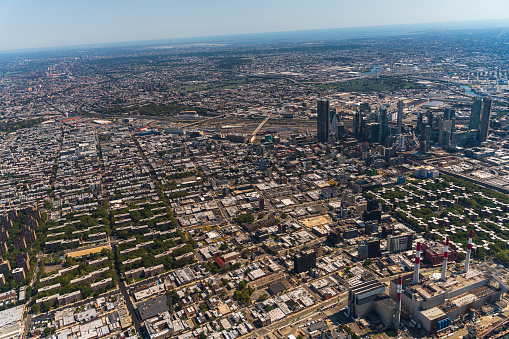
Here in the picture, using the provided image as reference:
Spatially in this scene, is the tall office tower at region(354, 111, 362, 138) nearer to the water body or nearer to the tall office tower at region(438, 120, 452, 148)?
the tall office tower at region(438, 120, 452, 148)

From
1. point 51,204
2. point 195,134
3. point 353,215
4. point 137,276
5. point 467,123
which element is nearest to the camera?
point 137,276

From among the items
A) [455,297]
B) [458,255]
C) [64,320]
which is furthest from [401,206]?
[64,320]

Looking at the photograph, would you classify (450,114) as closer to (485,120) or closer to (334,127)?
(485,120)

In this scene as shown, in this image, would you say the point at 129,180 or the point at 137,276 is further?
the point at 129,180

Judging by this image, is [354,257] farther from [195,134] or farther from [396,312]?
[195,134]

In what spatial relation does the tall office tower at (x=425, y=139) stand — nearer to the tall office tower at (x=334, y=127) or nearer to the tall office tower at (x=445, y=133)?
the tall office tower at (x=445, y=133)

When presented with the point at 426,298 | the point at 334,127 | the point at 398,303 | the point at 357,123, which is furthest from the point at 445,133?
the point at 398,303

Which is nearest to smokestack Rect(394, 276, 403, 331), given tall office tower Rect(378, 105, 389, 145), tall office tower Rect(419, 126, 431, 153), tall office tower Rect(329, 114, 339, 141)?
tall office tower Rect(419, 126, 431, 153)
